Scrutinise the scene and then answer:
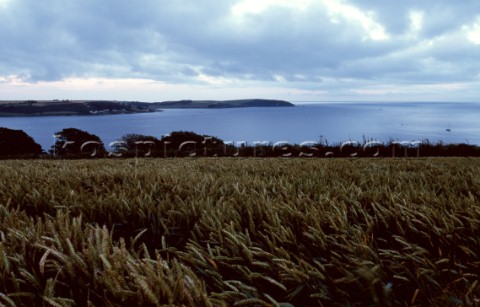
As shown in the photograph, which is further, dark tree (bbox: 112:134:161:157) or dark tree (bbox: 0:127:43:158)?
dark tree (bbox: 0:127:43:158)

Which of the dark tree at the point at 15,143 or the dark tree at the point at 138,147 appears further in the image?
the dark tree at the point at 15,143

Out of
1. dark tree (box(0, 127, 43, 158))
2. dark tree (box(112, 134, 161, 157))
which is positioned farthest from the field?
dark tree (box(0, 127, 43, 158))

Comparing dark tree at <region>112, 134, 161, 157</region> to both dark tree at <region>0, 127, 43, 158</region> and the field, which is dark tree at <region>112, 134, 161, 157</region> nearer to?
dark tree at <region>0, 127, 43, 158</region>

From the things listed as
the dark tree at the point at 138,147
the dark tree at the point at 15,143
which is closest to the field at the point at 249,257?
the dark tree at the point at 138,147

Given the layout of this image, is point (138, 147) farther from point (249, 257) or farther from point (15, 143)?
point (249, 257)

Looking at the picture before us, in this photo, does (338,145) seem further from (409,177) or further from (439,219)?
(439,219)

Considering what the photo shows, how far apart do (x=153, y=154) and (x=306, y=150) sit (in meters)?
9.08

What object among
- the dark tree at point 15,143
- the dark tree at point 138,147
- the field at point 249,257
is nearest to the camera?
the field at point 249,257

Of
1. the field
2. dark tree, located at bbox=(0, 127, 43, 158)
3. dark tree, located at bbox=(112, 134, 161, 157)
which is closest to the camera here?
the field

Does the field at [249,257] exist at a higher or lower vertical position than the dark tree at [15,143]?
higher

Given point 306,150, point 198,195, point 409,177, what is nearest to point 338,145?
point 306,150

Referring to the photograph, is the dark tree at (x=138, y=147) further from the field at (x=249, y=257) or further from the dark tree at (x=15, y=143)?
the field at (x=249, y=257)

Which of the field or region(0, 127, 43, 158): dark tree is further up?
the field

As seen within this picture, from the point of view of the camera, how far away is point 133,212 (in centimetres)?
245
